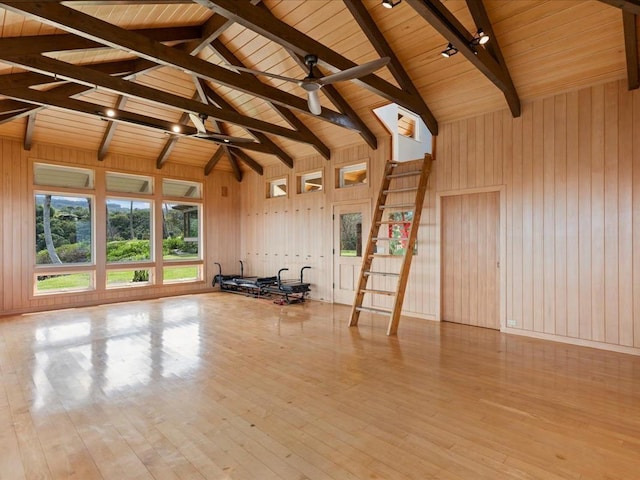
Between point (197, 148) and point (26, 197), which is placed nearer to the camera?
point (26, 197)

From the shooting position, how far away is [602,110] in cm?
452

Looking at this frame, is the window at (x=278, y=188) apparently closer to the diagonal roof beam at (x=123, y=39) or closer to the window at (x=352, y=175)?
the window at (x=352, y=175)

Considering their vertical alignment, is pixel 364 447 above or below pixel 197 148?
below

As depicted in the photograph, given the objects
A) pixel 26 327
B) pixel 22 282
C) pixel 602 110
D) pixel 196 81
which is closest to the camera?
pixel 602 110

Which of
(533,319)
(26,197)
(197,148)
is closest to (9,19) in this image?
(26,197)

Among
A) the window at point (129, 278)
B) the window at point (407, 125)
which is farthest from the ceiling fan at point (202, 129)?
the window at point (129, 278)

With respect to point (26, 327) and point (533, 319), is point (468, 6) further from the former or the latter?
point (26, 327)

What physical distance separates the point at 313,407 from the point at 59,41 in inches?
198

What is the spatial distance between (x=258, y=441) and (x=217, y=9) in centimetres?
362

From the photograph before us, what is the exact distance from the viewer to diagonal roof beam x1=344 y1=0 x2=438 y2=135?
4.39m

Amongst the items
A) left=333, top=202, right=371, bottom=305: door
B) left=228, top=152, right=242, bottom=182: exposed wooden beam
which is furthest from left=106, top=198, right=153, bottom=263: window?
left=333, top=202, right=371, bottom=305: door

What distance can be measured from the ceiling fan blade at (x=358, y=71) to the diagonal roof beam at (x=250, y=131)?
3.69m

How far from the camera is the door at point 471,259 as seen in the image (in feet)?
18.3

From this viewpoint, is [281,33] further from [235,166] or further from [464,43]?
[235,166]
